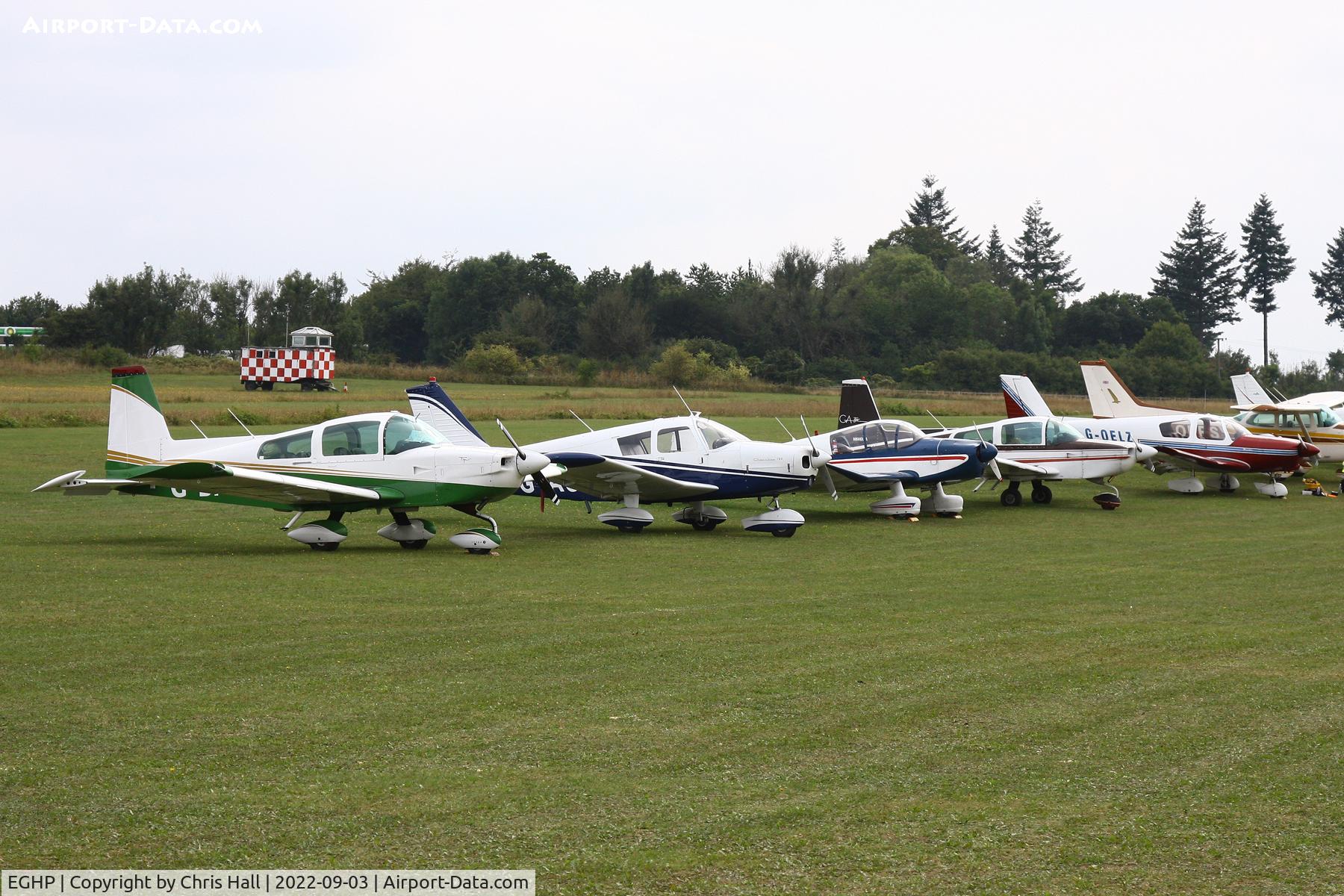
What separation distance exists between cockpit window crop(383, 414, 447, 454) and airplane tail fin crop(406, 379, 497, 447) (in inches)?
113

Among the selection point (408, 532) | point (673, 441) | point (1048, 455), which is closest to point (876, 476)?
point (673, 441)

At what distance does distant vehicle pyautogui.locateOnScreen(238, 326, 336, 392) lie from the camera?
61.3m

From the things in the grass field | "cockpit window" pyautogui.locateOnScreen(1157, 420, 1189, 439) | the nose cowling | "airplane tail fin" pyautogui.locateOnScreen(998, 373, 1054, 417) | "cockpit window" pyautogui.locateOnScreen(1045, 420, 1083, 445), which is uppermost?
"airplane tail fin" pyautogui.locateOnScreen(998, 373, 1054, 417)

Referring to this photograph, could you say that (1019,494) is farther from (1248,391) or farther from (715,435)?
(1248,391)

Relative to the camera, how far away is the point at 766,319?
90.4 m

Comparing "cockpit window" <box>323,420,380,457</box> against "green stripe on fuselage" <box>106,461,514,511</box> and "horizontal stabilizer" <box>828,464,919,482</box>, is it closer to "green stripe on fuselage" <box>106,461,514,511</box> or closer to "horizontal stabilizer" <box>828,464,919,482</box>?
"green stripe on fuselage" <box>106,461,514,511</box>

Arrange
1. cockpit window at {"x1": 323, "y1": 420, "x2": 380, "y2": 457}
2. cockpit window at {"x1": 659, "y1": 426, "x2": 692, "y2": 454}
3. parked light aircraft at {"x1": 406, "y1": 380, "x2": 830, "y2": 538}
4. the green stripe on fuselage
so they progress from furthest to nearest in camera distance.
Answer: cockpit window at {"x1": 659, "y1": 426, "x2": 692, "y2": 454} → parked light aircraft at {"x1": 406, "y1": 380, "x2": 830, "y2": 538} → cockpit window at {"x1": 323, "y1": 420, "x2": 380, "y2": 457} → the green stripe on fuselage

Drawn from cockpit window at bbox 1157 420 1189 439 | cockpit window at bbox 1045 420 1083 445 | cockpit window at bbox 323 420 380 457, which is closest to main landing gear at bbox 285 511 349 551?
cockpit window at bbox 323 420 380 457

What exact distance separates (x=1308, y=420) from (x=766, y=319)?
213ft

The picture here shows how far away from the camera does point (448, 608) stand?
394 inches

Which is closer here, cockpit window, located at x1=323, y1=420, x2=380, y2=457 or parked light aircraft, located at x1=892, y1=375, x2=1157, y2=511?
cockpit window, located at x1=323, y1=420, x2=380, y2=457

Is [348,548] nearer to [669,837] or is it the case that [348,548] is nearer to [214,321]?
[669,837]

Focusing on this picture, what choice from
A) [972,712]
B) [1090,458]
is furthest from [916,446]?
[972,712]

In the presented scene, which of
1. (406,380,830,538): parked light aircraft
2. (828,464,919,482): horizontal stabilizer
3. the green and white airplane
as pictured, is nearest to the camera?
the green and white airplane
